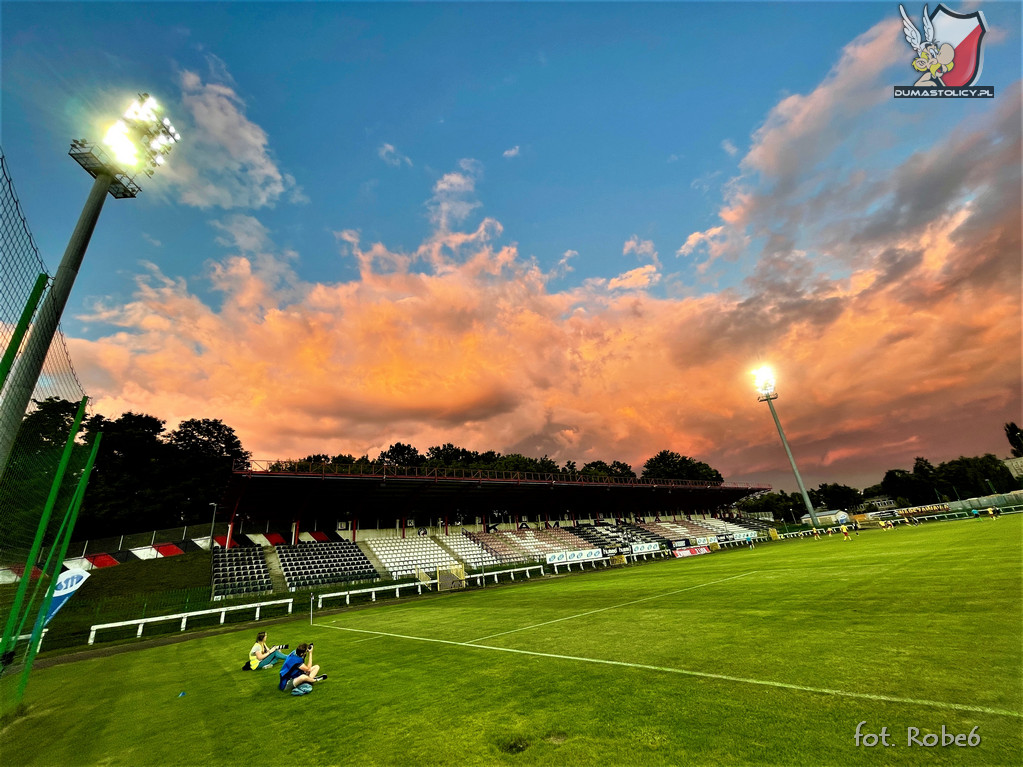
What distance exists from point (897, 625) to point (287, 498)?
40.7 meters

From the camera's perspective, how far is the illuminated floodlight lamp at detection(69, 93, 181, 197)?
12.6 meters

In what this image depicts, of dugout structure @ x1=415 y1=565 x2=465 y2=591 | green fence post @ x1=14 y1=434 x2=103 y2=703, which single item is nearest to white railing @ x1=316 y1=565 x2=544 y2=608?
dugout structure @ x1=415 y1=565 x2=465 y2=591

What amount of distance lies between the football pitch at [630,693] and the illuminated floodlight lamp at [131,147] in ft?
48.5

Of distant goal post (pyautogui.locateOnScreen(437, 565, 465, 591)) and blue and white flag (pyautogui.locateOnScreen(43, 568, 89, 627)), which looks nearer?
blue and white flag (pyautogui.locateOnScreen(43, 568, 89, 627))

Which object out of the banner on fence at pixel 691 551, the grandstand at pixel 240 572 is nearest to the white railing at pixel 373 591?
the grandstand at pixel 240 572

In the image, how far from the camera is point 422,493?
43281mm

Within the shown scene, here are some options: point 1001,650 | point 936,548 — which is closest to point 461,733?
point 1001,650

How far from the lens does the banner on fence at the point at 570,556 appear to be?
37306 mm

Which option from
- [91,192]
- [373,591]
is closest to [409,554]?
[373,591]

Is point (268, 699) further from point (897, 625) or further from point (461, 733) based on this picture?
point (897, 625)

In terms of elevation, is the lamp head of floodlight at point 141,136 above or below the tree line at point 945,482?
above

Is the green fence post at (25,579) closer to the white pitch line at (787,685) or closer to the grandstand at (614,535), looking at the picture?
the white pitch line at (787,685)

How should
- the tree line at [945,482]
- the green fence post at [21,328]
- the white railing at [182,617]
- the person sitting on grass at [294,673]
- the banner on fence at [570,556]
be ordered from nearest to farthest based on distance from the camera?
the green fence post at [21,328] → the person sitting on grass at [294,673] → the white railing at [182,617] → the banner on fence at [570,556] → the tree line at [945,482]

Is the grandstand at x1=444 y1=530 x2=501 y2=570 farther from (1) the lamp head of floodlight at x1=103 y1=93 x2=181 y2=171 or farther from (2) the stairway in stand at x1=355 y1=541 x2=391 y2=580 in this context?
(1) the lamp head of floodlight at x1=103 y1=93 x2=181 y2=171
